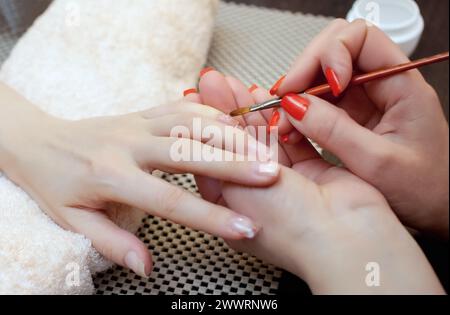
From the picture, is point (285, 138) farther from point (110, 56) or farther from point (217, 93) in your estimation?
point (110, 56)

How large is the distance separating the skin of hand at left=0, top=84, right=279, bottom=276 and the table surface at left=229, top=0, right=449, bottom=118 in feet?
1.58

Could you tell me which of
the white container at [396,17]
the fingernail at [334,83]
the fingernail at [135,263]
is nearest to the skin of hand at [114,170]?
the fingernail at [135,263]

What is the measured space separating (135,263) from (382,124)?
1.02 ft

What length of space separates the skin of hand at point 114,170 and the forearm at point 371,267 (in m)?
0.07

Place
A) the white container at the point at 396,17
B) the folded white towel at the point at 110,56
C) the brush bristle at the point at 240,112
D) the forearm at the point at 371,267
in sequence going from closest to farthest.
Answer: the forearm at the point at 371,267 → the brush bristle at the point at 240,112 → the folded white towel at the point at 110,56 → the white container at the point at 396,17

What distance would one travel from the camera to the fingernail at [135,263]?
20.3 inches

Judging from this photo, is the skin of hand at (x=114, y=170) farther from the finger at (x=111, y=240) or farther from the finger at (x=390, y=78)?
the finger at (x=390, y=78)

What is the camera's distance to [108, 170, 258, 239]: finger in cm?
49

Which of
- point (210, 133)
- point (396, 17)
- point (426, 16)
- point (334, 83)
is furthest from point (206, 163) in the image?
point (426, 16)

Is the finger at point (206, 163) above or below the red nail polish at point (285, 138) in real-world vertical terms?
above

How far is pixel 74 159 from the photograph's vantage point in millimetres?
551

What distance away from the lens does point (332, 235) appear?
0.49 m

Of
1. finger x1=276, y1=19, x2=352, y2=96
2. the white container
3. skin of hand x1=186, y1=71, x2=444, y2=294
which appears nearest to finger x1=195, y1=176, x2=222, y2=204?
skin of hand x1=186, y1=71, x2=444, y2=294
